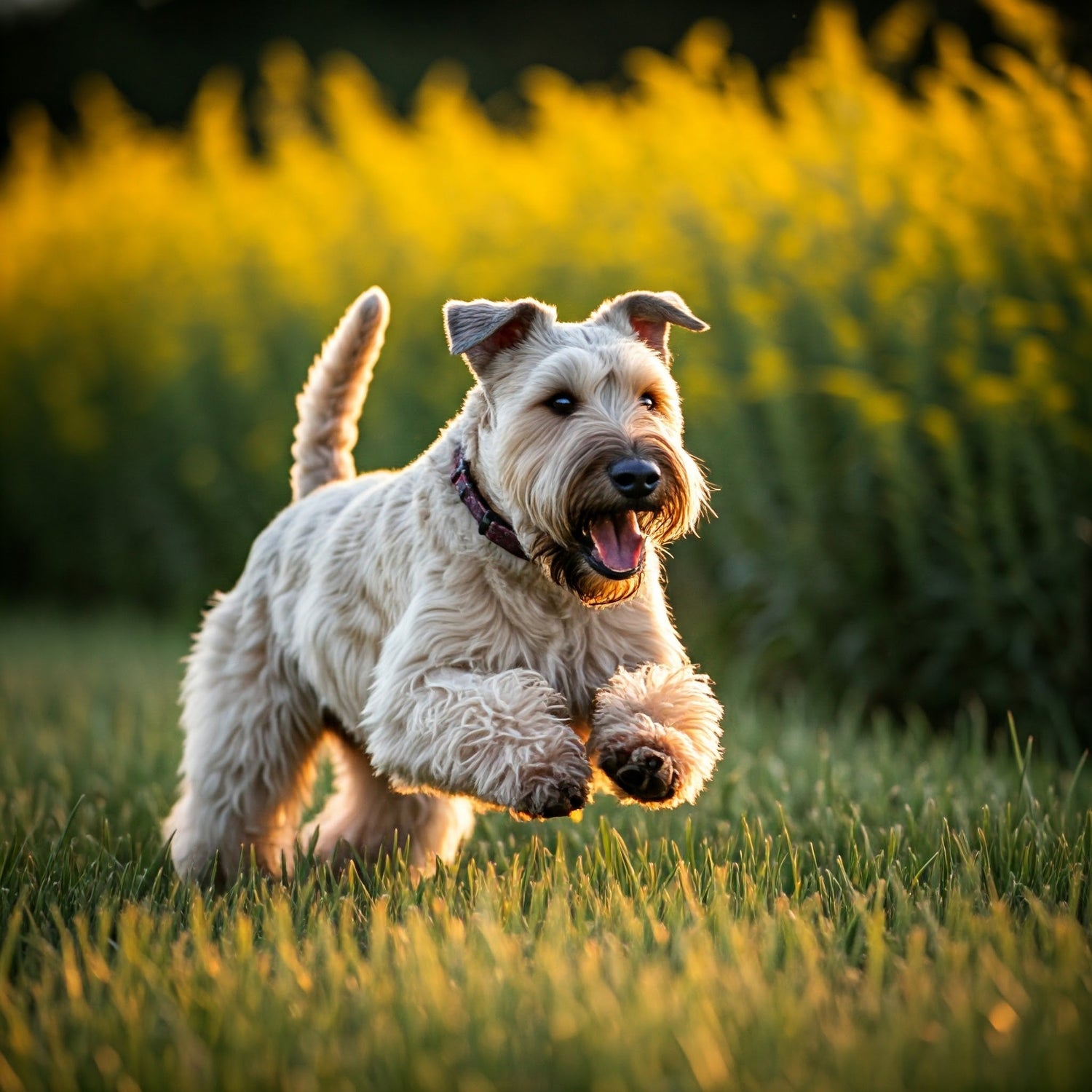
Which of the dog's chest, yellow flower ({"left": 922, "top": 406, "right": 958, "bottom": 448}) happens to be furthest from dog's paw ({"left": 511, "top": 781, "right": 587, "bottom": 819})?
yellow flower ({"left": 922, "top": 406, "right": 958, "bottom": 448})

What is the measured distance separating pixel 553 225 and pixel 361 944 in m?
5.84

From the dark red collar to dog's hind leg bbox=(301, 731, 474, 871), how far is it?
1.09 meters

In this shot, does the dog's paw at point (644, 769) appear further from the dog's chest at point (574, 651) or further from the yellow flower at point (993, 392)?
the yellow flower at point (993, 392)

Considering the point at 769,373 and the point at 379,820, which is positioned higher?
the point at 769,373

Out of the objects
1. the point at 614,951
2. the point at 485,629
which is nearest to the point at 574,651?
the point at 485,629

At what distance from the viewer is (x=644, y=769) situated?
2926mm

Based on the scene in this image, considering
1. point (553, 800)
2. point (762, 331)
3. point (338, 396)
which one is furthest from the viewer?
point (762, 331)

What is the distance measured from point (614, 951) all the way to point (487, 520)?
1293 millimetres

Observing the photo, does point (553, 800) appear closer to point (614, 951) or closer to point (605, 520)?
point (614, 951)

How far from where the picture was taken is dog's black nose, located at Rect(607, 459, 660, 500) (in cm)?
315

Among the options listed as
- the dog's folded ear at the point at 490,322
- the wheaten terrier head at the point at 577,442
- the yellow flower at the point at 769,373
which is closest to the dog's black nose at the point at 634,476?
the wheaten terrier head at the point at 577,442

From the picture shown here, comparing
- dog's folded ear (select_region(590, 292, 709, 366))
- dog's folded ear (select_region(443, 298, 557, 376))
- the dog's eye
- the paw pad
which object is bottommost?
the paw pad

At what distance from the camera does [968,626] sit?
5730 mm

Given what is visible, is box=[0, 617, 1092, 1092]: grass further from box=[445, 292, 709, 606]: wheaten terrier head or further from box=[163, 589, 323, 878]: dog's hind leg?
box=[445, 292, 709, 606]: wheaten terrier head
